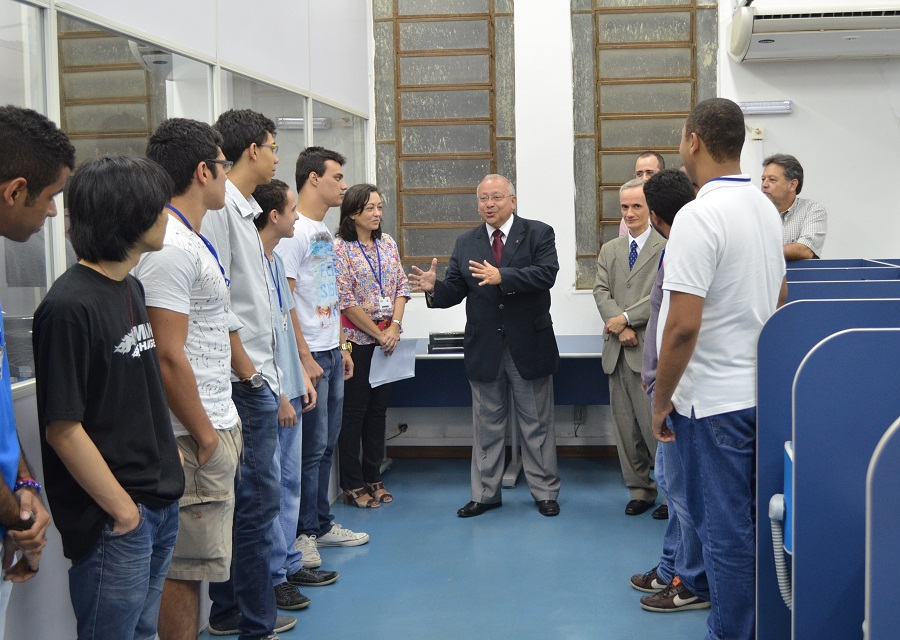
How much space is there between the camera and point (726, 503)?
2.35 metres

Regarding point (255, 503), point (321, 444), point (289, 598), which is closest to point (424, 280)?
point (321, 444)

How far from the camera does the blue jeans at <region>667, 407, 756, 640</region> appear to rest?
7.68 feet

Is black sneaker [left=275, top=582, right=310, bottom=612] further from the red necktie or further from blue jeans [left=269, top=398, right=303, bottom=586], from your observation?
the red necktie

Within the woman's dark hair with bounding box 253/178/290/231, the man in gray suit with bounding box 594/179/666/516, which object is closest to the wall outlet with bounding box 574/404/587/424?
the man in gray suit with bounding box 594/179/666/516

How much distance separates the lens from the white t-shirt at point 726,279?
231 centimetres

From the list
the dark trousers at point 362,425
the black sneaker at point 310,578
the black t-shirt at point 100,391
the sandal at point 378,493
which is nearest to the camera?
the black t-shirt at point 100,391

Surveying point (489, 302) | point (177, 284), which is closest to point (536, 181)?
point (489, 302)

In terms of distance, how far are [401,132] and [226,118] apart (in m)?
2.93

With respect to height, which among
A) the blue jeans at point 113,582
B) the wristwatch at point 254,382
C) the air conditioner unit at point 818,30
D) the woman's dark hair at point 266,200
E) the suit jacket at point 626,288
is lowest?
the blue jeans at point 113,582

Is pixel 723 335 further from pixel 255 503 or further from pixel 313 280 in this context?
pixel 313 280

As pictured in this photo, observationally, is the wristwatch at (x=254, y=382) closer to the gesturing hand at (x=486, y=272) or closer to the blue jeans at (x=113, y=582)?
the blue jeans at (x=113, y=582)

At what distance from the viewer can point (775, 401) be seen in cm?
224

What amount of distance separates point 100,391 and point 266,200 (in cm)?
147

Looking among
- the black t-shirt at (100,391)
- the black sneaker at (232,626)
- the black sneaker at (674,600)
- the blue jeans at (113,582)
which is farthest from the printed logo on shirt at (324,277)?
the blue jeans at (113,582)
